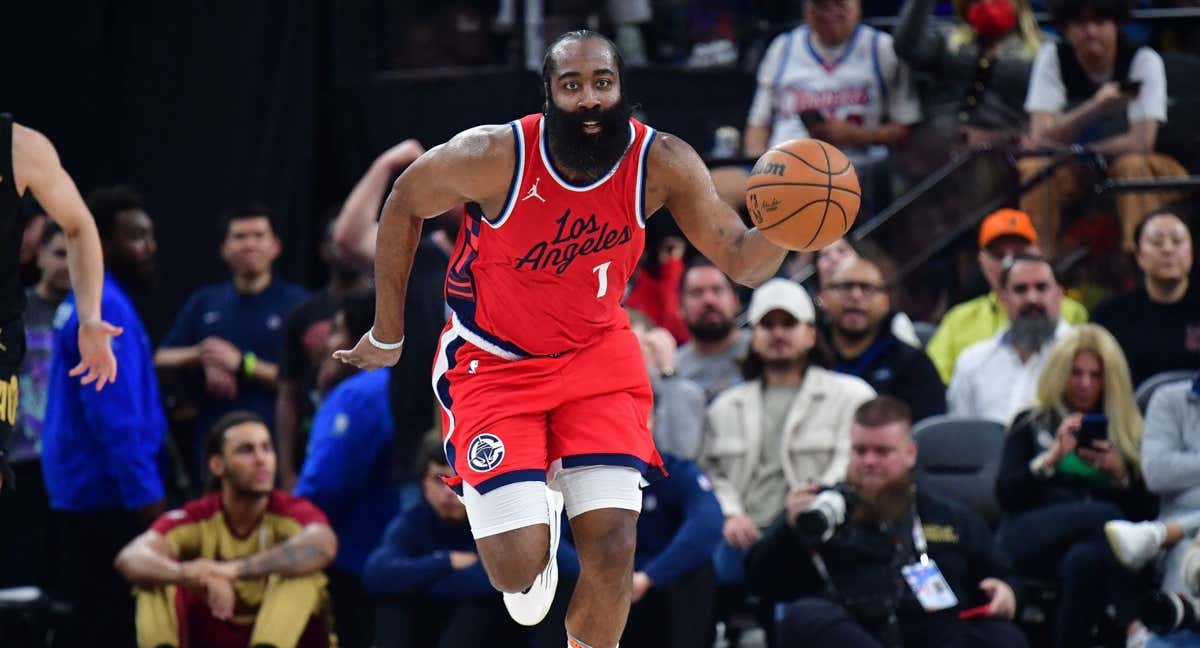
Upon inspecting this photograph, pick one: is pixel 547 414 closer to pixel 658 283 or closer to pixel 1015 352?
pixel 1015 352

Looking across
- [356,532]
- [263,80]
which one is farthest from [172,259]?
[356,532]

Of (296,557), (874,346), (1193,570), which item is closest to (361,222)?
(296,557)

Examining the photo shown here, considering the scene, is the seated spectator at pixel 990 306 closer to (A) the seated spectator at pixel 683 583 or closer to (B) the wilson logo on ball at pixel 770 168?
(A) the seated spectator at pixel 683 583

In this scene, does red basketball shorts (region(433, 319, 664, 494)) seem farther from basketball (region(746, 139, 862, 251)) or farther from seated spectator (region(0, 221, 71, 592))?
seated spectator (region(0, 221, 71, 592))

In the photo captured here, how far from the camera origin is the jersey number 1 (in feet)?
18.6

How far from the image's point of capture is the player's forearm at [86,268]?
253 inches

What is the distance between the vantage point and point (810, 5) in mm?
9977

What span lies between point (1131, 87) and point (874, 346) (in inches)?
74.4

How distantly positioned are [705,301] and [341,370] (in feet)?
5.78

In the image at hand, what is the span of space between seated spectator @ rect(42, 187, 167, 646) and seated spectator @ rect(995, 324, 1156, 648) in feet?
12.5

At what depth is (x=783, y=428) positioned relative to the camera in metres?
8.22

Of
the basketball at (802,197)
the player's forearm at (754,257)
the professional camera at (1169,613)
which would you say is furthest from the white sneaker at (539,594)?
the professional camera at (1169,613)

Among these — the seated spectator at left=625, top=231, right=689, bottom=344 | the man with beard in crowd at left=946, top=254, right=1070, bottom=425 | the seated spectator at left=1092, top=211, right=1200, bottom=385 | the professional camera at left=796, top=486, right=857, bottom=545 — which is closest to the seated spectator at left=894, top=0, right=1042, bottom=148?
the man with beard in crowd at left=946, top=254, right=1070, bottom=425

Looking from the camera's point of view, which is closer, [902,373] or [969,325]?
[902,373]
